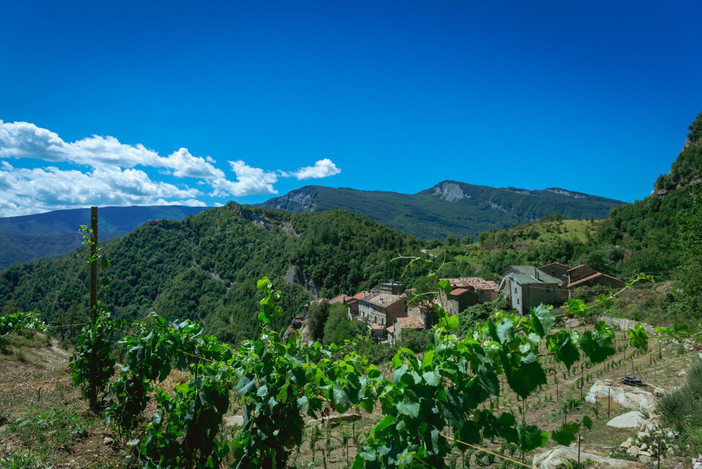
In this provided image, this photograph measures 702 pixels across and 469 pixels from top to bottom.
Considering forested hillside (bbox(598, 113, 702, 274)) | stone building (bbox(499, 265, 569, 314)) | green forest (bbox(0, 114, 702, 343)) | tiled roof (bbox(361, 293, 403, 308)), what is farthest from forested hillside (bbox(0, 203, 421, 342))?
stone building (bbox(499, 265, 569, 314))

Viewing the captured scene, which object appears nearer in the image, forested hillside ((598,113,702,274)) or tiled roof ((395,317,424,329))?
tiled roof ((395,317,424,329))

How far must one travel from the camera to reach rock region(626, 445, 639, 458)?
17.3ft

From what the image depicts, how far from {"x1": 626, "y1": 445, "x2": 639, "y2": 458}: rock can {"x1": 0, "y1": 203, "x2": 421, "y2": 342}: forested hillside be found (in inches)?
2781

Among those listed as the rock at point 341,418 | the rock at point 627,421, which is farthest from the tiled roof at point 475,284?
the rock at point 341,418

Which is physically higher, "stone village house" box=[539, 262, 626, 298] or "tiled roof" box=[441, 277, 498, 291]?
"stone village house" box=[539, 262, 626, 298]

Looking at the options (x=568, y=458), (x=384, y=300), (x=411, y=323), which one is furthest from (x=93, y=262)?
(x=384, y=300)

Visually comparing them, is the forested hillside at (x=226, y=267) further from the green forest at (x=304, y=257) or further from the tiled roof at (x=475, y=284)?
the tiled roof at (x=475, y=284)

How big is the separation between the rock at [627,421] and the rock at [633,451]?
164 centimetres

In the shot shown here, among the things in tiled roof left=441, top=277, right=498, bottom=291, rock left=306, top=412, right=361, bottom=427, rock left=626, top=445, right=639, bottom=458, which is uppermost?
rock left=626, top=445, right=639, bottom=458

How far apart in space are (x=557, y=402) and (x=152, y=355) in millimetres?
9385

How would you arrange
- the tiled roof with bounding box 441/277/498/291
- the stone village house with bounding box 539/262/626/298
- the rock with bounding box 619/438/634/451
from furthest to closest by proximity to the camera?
the tiled roof with bounding box 441/277/498/291 < the stone village house with bounding box 539/262/626/298 < the rock with bounding box 619/438/634/451

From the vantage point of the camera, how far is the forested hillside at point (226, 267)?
89000 millimetres

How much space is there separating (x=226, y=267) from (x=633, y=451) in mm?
134592

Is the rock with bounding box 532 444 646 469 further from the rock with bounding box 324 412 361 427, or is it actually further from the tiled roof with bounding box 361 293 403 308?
the tiled roof with bounding box 361 293 403 308
